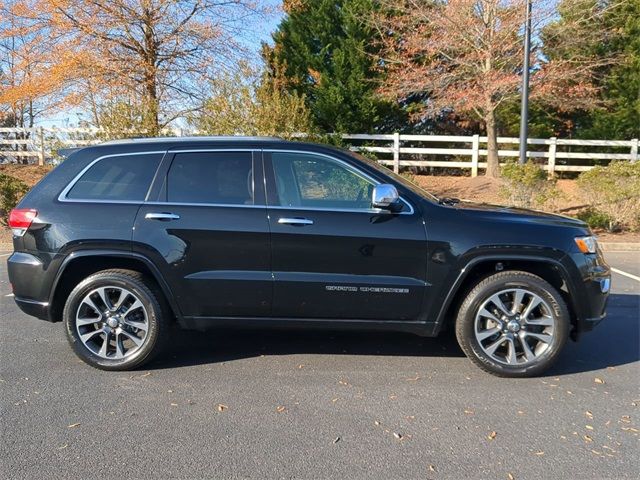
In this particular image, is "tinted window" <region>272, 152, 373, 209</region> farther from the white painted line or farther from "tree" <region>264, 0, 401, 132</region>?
"tree" <region>264, 0, 401, 132</region>

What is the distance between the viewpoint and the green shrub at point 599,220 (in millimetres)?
11180

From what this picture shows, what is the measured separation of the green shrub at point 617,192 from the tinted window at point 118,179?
984 cm

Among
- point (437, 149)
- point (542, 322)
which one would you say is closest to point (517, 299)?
point (542, 322)

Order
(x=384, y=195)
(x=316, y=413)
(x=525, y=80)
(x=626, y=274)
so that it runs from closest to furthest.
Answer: (x=316, y=413), (x=384, y=195), (x=626, y=274), (x=525, y=80)

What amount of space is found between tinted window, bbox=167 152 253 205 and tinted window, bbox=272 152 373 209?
0.85 feet

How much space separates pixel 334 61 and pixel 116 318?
16.9 metres

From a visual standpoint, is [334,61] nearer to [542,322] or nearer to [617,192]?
[617,192]

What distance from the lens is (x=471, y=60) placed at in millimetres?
16844

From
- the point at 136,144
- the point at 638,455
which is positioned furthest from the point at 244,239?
the point at 638,455

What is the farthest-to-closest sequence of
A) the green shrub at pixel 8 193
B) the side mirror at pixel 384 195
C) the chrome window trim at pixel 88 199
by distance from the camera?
the green shrub at pixel 8 193, the chrome window trim at pixel 88 199, the side mirror at pixel 384 195

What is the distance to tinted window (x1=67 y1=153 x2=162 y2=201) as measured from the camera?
13.8ft

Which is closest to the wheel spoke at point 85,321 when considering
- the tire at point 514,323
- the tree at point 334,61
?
the tire at point 514,323

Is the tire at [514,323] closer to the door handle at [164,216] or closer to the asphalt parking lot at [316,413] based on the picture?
the asphalt parking lot at [316,413]

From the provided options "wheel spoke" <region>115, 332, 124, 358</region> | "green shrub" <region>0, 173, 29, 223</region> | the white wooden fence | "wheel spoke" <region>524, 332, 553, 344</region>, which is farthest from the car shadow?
the white wooden fence
